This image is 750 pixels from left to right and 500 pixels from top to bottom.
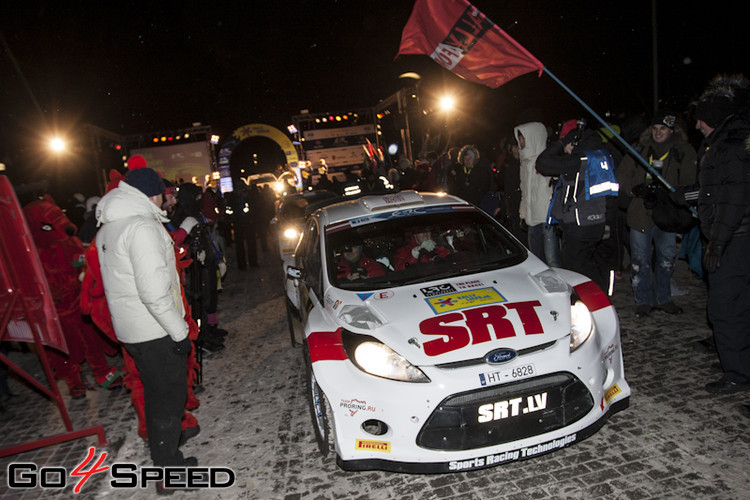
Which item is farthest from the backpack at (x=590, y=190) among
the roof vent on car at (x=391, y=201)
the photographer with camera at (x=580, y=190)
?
the roof vent on car at (x=391, y=201)

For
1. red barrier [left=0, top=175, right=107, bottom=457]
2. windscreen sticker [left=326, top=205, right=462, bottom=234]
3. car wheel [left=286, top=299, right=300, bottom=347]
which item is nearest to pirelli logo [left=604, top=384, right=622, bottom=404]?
windscreen sticker [left=326, top=205, right=462, bottom=234]

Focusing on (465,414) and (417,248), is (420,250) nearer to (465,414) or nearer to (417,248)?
(417,248)

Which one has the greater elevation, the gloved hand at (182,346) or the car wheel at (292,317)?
the gloved hand at (182,346)

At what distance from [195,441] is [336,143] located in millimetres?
33127

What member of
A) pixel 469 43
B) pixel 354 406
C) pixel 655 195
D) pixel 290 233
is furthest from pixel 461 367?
pixel 290 233

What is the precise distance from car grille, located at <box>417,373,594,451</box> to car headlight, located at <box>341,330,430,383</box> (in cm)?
25

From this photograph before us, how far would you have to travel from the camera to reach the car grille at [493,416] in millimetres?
2867

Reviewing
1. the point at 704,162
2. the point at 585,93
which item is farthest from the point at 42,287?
the point at 585,93

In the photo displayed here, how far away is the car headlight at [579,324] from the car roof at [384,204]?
1.63 meters

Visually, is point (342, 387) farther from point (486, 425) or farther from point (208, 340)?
point (208, 340)

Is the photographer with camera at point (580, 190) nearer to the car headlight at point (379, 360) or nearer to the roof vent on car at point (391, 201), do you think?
the roof vent on car at point (391, 201)

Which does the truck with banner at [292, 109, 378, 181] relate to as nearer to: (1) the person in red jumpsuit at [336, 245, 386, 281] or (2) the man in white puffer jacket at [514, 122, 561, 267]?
(2) the man in white puffer jacket at [514, 122, 561, 267]

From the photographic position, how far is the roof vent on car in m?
4.75

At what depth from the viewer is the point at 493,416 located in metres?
2.88
